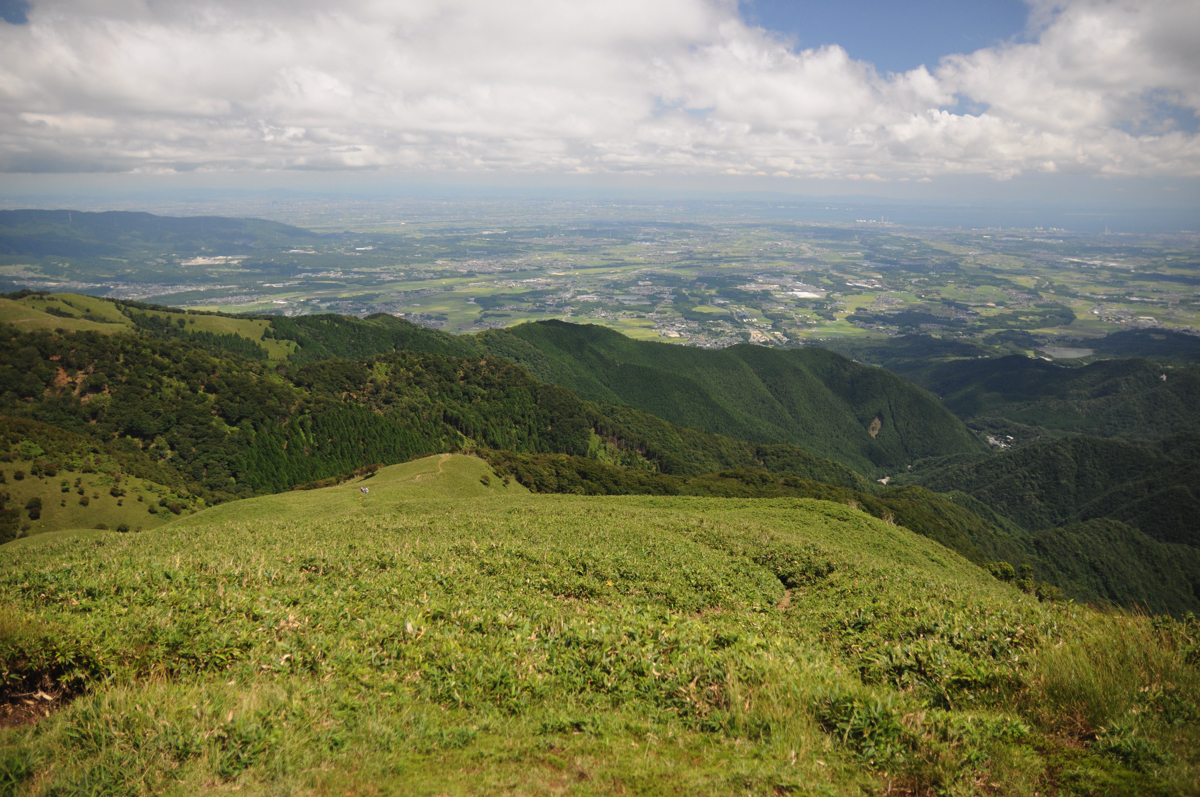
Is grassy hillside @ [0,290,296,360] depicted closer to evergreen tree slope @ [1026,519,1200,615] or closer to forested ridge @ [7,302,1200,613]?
forested ridge @ [7,302,1200,613]

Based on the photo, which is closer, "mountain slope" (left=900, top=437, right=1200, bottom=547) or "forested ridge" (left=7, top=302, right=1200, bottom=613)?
"forested ridge" (left=7, top=302, right=1200, bottom=613)

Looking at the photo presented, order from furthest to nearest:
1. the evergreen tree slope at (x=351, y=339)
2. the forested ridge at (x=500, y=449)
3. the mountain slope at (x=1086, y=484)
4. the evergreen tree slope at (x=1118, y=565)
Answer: the evergreen tree slope at (x=351, y=339) < the mountain slope at (x=1086, y=484) < the evergreen tree slope at (x=1118, y=565) < the forested ridge at (x=500, y=449)

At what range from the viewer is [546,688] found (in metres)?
10.5

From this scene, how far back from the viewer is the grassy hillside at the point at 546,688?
24.8 ft

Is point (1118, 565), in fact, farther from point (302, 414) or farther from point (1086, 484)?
point (302, 414)

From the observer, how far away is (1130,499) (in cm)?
13725

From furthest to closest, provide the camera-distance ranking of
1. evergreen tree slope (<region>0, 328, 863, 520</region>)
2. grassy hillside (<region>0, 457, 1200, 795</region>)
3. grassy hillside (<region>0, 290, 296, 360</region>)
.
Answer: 1. grassy hillside (<region>0, 290, 296, 360</region>)
2. evergreen tree slope (<region>0, 328, 863, 520</region>)
3. grassy hillside (<region>0, 457, 1200, 795</region>)

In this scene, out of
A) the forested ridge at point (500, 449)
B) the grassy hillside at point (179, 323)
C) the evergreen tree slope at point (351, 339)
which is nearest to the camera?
the forested ridge at point (500, 449)

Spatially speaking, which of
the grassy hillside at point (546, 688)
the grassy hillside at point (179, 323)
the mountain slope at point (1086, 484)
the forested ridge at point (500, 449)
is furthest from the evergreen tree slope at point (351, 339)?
the mountain slope at point (1086, 484)

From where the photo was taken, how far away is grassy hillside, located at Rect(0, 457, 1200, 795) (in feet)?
24.8

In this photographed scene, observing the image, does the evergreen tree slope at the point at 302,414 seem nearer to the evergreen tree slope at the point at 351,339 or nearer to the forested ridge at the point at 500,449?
the forested ridge at the point at 500,449

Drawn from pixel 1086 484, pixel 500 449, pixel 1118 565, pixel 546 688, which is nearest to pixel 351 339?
pixel 500 449

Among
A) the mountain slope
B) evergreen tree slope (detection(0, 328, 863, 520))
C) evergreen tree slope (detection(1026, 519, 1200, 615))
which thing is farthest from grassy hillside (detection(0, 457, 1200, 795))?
the mountain slope

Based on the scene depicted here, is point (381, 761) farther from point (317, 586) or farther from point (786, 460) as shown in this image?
point (786, 460)
